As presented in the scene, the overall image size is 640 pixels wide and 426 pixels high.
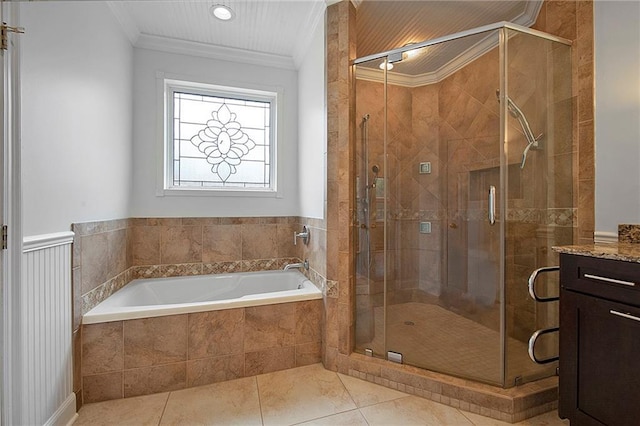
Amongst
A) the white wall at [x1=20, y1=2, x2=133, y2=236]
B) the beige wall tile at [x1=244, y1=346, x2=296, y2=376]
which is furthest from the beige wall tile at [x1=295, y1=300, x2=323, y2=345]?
the white wall at [x1=20, y1=2, x2=133, y2=236]

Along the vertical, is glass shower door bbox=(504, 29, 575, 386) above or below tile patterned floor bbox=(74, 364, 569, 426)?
above

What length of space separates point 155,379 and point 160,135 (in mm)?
1946

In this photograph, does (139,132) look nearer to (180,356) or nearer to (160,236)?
(160,236)

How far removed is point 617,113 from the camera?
159cm

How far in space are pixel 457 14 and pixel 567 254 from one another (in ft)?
6.24

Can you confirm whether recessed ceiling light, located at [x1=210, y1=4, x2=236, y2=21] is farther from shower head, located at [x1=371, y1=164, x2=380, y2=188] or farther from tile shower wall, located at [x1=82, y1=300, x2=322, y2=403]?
tile shower wall, located at [x1=82, y1=300, x2=322, y2=403]

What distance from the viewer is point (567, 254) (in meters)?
1.30

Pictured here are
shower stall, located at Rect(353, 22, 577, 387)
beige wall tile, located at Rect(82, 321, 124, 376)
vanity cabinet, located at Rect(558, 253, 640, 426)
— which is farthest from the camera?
shower stall, located at Rect(353, 22, 577, 387)

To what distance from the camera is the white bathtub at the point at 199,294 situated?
170 cm

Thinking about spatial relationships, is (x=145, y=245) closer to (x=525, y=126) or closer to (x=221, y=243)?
(x=221, y=243)

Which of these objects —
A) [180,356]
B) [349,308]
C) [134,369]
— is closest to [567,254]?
[349,308]

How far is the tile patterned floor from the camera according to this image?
147 cm

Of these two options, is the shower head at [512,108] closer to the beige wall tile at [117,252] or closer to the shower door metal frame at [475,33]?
the shower door metal frame at [475,33]

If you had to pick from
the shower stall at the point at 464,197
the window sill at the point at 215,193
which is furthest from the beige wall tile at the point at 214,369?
A: the window sill at the point at 215,193
